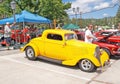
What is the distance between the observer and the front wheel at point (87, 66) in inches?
344

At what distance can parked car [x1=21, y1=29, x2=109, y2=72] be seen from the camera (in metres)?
8.84

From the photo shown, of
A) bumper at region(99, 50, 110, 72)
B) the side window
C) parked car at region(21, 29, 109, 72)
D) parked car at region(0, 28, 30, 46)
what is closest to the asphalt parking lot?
bumper at region(99, 50, 110, 72)

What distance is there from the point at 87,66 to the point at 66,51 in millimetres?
1120

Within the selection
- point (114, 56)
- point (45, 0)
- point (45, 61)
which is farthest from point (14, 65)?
point (45, 0)

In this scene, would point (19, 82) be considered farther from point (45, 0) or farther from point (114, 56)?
point (45, 0)

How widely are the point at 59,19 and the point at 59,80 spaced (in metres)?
27.8

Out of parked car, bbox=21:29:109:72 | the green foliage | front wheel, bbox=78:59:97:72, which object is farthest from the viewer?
the green foliage

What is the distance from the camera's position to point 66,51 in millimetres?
9344

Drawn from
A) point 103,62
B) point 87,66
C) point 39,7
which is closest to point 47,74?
point 87,66

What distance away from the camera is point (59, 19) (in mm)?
34906

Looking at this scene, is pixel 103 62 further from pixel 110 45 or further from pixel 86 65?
pixel 110 45

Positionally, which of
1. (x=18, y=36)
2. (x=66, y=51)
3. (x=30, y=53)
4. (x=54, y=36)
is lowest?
(x=30, y=53)

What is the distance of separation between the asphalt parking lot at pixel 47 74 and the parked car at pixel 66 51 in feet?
0.98

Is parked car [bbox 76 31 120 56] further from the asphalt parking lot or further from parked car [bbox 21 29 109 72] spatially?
parked car [bbox 21 29 109 72]
